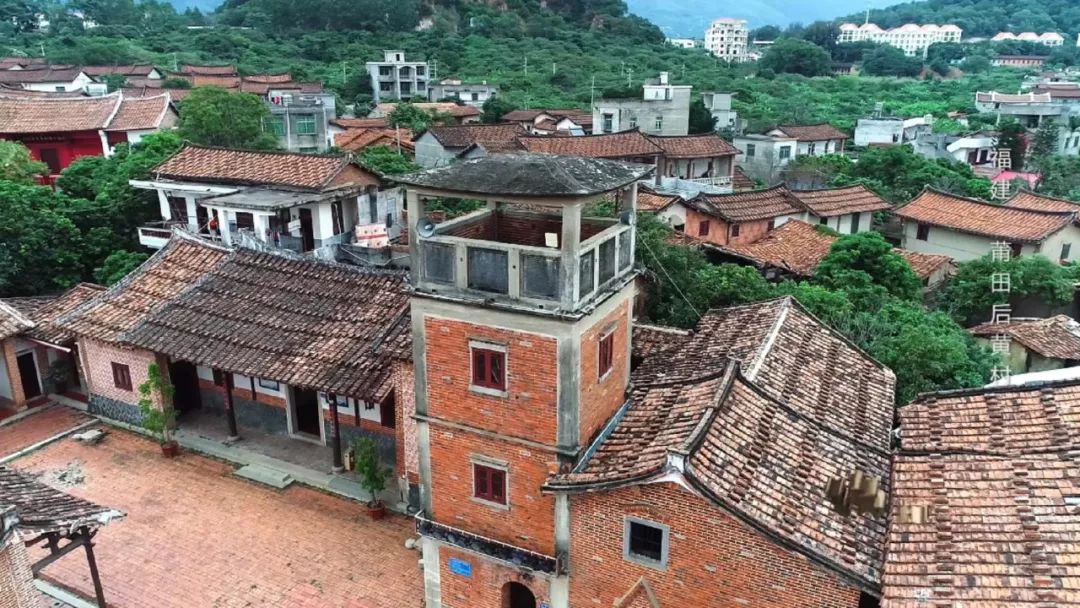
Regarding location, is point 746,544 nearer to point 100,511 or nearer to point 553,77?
point 100,511

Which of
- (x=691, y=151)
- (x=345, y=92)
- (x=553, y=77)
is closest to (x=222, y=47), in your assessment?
(x=345, y=92)

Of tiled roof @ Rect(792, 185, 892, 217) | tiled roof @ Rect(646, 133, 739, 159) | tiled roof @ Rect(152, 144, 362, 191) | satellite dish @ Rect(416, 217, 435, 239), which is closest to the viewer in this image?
satellite dish @ Rect(416, 217, 435, 239)

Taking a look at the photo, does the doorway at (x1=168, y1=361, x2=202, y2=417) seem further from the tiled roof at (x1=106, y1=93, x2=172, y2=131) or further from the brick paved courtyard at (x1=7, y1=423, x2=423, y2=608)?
the tiled roof at (x1=106, y1=93, x2=172, y2=131)

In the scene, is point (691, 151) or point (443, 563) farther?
point (691, 151)

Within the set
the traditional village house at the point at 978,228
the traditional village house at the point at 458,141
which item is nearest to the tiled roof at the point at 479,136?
the traditional village house at the point at 458,141

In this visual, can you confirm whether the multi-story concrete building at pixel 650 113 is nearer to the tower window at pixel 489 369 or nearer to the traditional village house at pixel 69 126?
the traditional village house at pixel 69 126

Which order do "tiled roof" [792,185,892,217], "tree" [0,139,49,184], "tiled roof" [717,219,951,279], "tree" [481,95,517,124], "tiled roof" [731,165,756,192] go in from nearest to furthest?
"tiled roof" [717,219,951,279] → "tree" [0,139,49,184] → "tiled roof" [792,185,892,217] → "tiled roof" [731,165,756,192] → "tree" [481,95,517,124]

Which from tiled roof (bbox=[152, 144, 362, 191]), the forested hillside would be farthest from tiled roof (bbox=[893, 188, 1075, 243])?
the forested hillside
